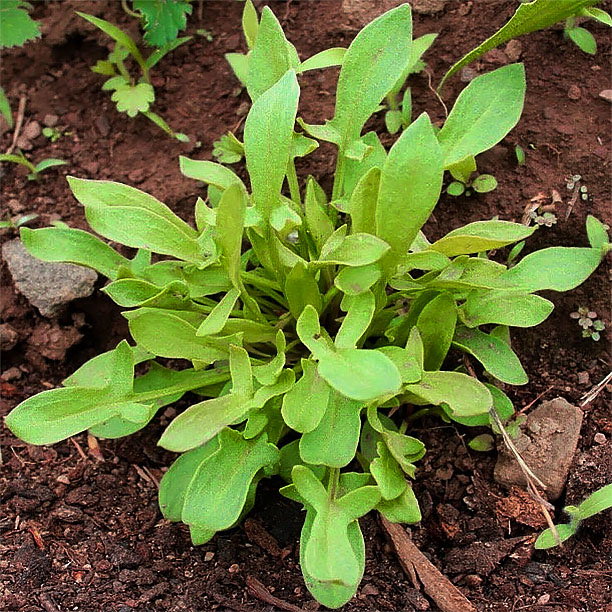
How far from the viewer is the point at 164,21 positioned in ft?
6.89

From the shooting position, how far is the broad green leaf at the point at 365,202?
1.45 metres

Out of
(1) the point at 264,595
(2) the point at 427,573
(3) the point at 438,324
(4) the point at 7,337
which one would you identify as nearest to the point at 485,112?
(3) the point at 438,324

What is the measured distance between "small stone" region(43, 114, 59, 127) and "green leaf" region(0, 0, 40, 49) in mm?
222

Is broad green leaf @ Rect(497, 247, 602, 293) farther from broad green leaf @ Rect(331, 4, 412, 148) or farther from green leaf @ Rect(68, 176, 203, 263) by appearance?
green leaf @ Rect(68, 176, 203, 263)

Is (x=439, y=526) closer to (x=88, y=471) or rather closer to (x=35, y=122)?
(x=88, y=471)

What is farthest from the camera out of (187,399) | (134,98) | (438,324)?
(134,98)

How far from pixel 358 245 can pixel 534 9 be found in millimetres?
593

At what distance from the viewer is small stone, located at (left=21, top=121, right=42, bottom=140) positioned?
224 cm

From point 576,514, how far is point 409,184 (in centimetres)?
69

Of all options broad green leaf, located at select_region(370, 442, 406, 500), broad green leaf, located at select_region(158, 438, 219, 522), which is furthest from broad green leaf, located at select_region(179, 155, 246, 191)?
broad green leaf, located at select_region(370, 442, 406, 500)

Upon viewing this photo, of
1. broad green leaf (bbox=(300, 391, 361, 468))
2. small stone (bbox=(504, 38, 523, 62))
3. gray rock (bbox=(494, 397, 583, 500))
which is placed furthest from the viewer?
small stone (bbox=(504, 38, 523, 62))

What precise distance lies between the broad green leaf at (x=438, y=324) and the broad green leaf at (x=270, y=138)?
1.14 ft

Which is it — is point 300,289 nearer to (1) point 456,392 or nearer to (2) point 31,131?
(1) point 456,392

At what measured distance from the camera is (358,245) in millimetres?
1417
